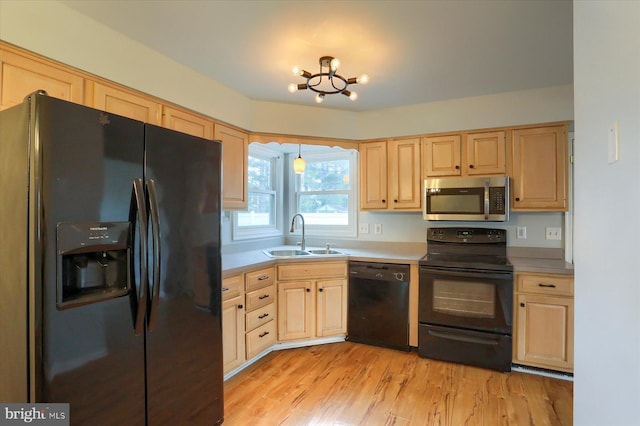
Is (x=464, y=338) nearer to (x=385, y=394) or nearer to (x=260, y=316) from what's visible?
(x=385, y=394)

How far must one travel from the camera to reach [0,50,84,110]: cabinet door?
4.86ft

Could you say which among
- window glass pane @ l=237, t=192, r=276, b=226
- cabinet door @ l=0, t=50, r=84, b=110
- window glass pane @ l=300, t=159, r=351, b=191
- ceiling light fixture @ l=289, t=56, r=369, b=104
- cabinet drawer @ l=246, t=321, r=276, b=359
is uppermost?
ceiling light fixture @ l=289, t=56, r=369, b=104

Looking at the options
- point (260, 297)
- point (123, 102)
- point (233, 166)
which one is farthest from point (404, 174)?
point (123, 102)

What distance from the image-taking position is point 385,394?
7.40ft

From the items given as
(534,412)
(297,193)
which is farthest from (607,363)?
(297,193)

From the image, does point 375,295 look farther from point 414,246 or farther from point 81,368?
point 81,368

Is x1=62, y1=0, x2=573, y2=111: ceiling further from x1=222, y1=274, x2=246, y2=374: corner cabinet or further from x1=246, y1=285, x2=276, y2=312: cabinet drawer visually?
x1=246, y1=285, x2=276, y2=312: cabinet drawer

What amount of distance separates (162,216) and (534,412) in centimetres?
254

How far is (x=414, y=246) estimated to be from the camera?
3.44 meters

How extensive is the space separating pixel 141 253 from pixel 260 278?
57.6 inches

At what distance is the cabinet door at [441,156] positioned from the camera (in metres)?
3.06

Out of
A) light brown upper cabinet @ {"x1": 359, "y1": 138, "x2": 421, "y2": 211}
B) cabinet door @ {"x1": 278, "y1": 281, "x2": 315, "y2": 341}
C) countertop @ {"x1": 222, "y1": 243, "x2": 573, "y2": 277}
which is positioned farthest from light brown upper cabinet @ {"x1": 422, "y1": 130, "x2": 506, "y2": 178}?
cabinet door @ {"x1": 278, "y1": 281, "x2": 315, "y2": 341}

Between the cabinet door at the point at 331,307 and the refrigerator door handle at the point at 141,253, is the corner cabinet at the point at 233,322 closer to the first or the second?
the cabinet door at the point at 331,307

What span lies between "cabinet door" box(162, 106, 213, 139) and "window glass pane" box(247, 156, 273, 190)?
3.45ft
